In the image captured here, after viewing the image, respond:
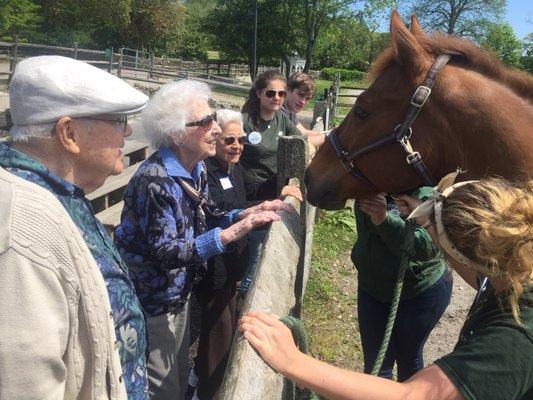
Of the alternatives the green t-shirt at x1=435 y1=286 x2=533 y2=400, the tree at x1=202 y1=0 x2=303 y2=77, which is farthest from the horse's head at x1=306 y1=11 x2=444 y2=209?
the tree at x1=202 y1=0 x2=303 y2=77

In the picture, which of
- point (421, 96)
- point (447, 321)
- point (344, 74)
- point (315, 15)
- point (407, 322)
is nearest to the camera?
point (421, 96)

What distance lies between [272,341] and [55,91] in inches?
37.5

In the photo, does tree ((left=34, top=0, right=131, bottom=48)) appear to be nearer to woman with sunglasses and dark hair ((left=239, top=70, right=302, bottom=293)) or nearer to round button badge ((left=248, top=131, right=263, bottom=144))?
woman with sunglasses and dark hair ((left=239, top=70, right=302, bottom=293))

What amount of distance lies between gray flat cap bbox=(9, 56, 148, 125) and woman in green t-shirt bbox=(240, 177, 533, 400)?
32.2 inches

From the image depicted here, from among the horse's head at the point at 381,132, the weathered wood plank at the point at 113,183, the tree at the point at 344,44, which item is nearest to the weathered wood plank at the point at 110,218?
the weathered wood plank at the point at 113,183

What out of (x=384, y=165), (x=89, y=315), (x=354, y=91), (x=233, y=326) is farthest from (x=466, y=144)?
(x=354, y=91)

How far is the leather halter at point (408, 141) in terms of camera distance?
1998 millimetres

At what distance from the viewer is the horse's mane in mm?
2053

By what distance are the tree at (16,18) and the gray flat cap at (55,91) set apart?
110ft

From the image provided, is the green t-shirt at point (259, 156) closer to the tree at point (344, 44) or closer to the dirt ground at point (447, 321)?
the dirt ground at point (447, 321)

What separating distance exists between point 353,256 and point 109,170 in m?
1.74

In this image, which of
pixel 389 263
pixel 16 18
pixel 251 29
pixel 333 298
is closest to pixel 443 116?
pixel 389 263

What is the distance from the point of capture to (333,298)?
454cm

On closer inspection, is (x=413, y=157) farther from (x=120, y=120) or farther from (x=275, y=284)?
(x=120, y=120)
